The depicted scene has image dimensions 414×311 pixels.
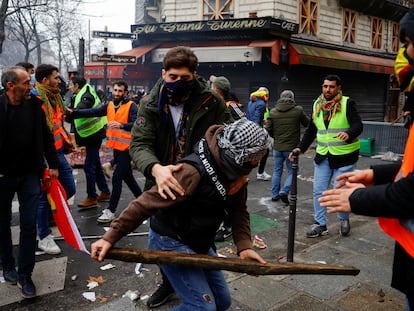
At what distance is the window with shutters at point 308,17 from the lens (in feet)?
58.5

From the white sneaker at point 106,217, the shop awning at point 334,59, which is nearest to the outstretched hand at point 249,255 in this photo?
the white sneaker at point 106,217

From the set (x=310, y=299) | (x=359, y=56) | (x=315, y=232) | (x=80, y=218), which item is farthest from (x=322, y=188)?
(x=359, y=56)

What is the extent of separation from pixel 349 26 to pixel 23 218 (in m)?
20.3

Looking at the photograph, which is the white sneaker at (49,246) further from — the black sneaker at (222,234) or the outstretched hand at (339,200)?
the outstretched hand at (339,200)

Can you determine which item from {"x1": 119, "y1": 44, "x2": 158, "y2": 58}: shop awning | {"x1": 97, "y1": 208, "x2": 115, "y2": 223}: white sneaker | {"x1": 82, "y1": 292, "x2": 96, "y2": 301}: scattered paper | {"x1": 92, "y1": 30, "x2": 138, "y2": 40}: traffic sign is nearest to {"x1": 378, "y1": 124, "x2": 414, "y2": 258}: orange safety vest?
{"x1": 82, "y1": 292, "x2": 96, "y2": 301}: scattered paper

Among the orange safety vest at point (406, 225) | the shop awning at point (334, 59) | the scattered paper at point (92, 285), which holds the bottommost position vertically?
the scattered paper at point (92, 285)

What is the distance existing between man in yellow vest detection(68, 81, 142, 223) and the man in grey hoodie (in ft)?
8.05

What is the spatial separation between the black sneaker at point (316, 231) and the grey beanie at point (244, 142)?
3.40 m

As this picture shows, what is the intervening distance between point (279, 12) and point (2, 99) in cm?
1480

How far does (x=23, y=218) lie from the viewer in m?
3.65

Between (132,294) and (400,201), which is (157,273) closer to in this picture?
(132,294)

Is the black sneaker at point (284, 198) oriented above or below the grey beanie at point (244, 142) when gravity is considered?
below

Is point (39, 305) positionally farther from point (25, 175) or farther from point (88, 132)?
point (88, 132)

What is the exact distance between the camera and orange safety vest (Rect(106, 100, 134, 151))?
570 centimetres
